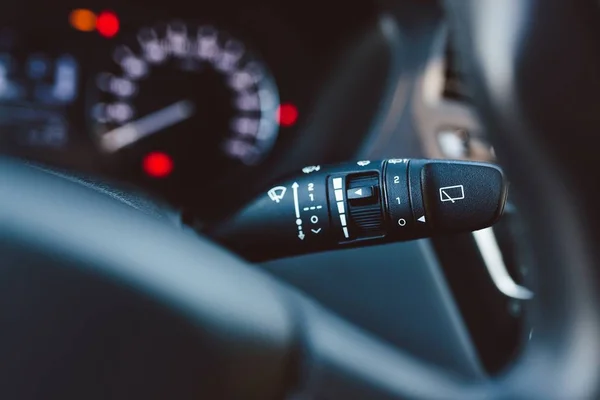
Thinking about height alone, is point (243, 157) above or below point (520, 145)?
above

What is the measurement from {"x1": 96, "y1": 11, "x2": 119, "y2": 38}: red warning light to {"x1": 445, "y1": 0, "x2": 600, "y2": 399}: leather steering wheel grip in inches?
73.8

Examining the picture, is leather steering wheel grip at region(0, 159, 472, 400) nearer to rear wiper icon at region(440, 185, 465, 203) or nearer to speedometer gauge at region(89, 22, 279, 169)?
rear wiper icon at region(440, 185, 465, 203)

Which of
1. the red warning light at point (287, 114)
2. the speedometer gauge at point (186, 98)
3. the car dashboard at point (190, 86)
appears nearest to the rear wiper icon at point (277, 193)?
the car dashboard at point (190, 86)

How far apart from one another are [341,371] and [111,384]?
0.21 m

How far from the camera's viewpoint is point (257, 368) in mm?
366

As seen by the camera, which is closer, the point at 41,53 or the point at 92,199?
the point at 92,199

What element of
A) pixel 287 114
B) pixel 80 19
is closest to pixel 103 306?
pixel 287 114

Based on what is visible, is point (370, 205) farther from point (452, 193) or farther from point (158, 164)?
point (158, 164)

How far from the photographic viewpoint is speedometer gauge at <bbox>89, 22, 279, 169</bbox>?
2.25 m

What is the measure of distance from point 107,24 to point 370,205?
6.17 feet

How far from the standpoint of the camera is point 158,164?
223 cm

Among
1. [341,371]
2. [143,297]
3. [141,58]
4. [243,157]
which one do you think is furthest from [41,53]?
[143,297]

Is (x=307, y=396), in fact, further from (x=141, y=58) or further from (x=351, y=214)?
(x=141, y=58)

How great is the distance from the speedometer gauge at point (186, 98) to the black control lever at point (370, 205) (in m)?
1.75
